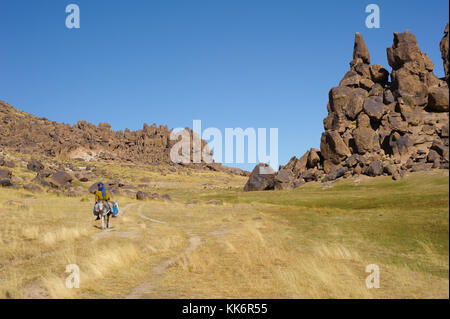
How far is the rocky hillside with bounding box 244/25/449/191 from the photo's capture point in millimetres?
55375

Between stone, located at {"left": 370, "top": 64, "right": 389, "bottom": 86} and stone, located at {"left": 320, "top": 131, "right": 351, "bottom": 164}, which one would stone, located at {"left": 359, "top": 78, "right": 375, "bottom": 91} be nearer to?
stone, located at {"left": 370, "top": 64, "right": 389, "bottom": 86}

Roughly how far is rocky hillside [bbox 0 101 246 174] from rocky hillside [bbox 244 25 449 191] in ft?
366

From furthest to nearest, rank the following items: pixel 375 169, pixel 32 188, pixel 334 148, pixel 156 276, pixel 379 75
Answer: pixel 379 75, pixel 334 148, pixel 375 169, pixel 32 188, pixel 156 276

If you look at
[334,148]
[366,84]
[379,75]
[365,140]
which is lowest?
[334,148]

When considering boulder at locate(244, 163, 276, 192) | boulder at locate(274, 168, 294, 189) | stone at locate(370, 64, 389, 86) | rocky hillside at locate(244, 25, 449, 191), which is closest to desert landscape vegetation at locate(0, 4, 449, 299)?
rocky hillside at locate(244, 25, 449, 191)

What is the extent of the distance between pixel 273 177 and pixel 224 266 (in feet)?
202

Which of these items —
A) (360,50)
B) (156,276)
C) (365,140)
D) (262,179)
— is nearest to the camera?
(156,276)

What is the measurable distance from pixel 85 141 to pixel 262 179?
12138 cm

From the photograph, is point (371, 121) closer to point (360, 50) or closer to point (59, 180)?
point (360, 50)

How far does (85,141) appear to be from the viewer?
166500 mm

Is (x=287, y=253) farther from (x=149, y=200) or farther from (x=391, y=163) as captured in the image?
(x=391, y=163)

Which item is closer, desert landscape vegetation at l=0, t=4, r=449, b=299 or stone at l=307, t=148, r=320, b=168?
desert landscape vegetation at l=0, t=4, r=449, b=299

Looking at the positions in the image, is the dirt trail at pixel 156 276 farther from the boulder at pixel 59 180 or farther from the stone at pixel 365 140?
the stone at pixel 365 140

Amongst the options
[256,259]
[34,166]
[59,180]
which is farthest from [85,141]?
[256,259]
